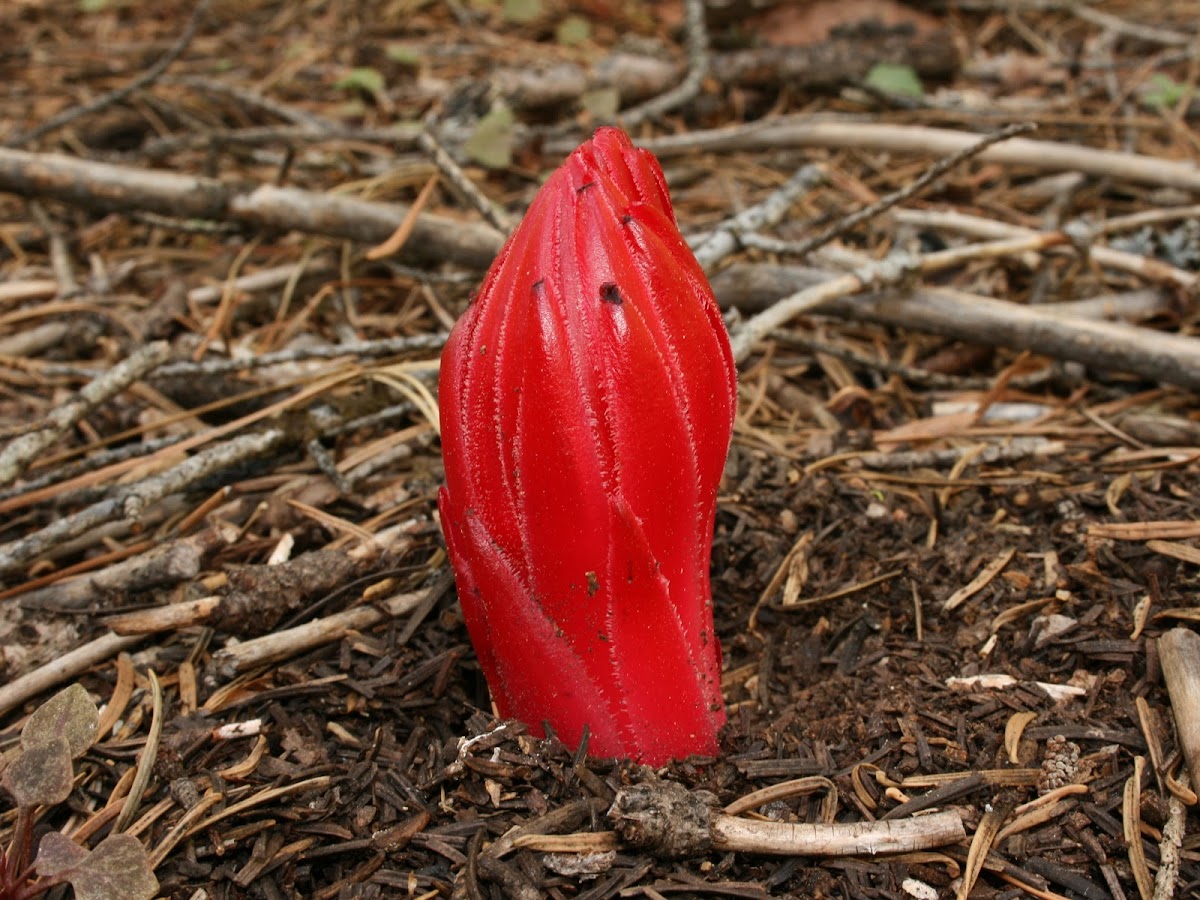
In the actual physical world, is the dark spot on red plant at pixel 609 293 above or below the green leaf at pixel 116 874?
above

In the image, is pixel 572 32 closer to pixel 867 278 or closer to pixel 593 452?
pixel 867 278

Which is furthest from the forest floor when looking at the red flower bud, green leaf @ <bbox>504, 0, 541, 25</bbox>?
green leaf @ <bbox>504, 0, 541, 25</bbox>

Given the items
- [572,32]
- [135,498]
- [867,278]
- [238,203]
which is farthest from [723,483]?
[572,32]

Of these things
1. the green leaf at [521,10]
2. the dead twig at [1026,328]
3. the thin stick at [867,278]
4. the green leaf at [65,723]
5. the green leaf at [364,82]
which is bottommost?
the dead twig at [1026,328]

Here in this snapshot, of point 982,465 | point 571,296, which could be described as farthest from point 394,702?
point 982,465

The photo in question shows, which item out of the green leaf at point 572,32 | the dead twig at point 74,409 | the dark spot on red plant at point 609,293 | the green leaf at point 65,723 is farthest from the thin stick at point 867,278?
the green leaf at point 572,32

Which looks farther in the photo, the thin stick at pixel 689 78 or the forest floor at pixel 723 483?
the thin stick at pixel 689 78

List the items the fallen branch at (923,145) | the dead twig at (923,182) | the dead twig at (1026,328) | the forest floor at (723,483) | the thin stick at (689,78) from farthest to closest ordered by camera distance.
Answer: the thin stick at (689,78), the fallen branch at (923,145), the dead twig at (1026,328), the dead twig at (923,182), the forest floor at (723,483)

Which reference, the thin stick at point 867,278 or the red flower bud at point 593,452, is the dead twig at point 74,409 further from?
the thin stick at point 867,278
